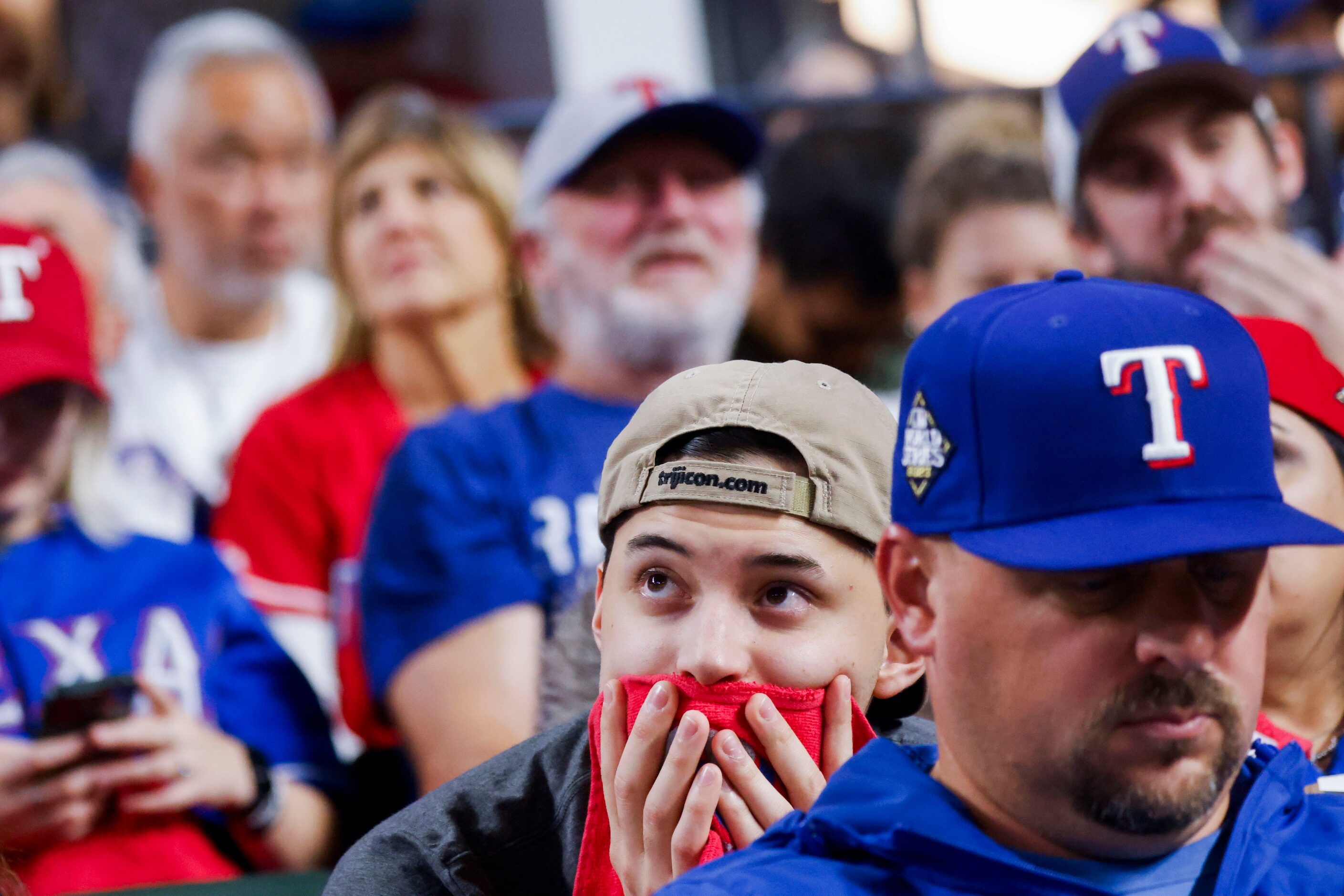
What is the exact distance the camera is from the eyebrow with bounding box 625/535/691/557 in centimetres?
158

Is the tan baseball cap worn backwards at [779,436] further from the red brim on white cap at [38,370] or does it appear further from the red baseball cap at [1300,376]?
the red brim on white cap at [38,370]

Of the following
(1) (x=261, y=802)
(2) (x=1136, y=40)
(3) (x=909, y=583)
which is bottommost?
(1) (x=261, y=802)

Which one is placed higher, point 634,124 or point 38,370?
point 634,124

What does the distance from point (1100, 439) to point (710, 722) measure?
1.66ft

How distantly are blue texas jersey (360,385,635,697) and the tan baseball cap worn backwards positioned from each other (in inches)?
34.6

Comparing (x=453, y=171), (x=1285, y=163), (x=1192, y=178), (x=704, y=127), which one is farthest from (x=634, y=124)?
(x=1285, y=163)

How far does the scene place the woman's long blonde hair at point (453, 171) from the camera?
360 centimetres

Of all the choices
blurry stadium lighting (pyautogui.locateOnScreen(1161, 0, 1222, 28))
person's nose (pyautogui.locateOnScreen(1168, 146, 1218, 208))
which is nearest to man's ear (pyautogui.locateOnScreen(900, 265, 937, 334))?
person's nose (pyautogui.locateOnScreen(1168, 146, 1218, 208))

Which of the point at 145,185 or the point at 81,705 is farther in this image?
the point at 145,185

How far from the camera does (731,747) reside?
58.2 inches

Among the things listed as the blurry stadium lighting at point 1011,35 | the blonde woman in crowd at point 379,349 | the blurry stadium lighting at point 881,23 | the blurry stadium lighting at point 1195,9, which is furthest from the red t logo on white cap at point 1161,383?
the blurry stadium lighting at point 1195,9

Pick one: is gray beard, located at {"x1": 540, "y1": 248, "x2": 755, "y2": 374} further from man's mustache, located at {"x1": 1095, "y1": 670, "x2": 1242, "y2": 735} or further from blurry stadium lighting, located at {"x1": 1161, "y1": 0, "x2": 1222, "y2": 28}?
blurry stadium lighting, located at {"x1": 1161, "y1": 0, "x2": 1222, "y2": 28}

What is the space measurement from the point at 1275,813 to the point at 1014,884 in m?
0.27

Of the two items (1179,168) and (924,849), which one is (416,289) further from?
(924,849)
